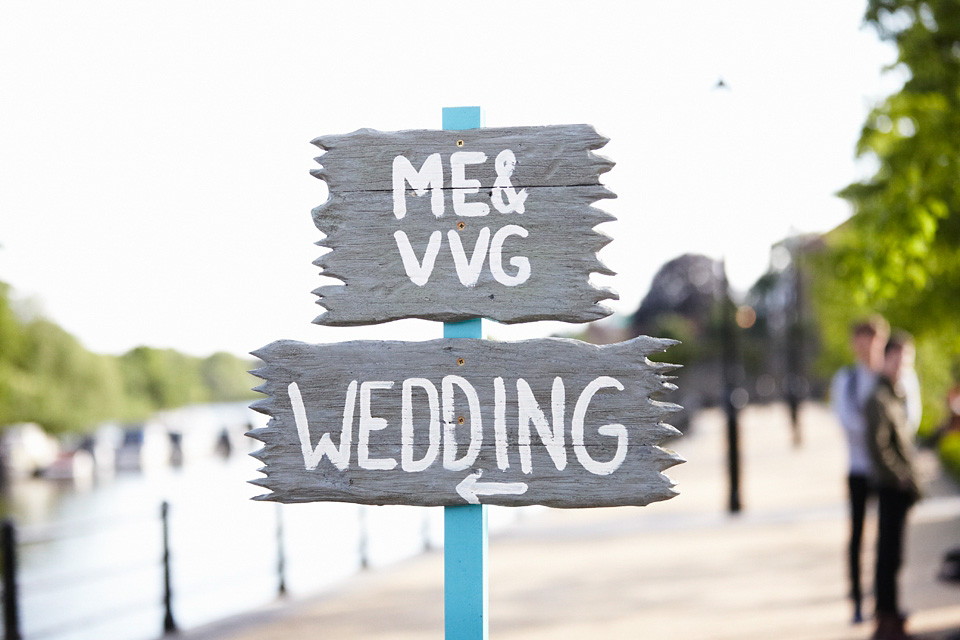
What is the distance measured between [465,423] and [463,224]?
0.54m

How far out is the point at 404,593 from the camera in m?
8.36

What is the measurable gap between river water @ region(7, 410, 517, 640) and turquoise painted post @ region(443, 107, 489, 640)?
14.4 ft

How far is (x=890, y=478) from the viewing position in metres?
5.79

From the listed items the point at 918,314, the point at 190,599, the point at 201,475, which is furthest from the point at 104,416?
the point at 918,314

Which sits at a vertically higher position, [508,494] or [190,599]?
[508,494]

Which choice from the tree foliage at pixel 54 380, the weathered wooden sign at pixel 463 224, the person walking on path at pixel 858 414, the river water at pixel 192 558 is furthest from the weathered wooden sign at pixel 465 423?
the tree foliage at pixel 54 380

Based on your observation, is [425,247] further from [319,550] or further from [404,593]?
[319,550]

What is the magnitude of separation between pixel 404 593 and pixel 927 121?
5.58m

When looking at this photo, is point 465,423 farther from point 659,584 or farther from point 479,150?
point 659,584

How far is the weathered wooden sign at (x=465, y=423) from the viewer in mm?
2510

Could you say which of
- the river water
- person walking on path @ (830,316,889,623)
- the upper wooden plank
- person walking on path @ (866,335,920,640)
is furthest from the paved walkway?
the upper wooden plank

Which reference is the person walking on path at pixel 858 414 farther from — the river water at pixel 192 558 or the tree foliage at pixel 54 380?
the tree foliage at pixel 54 380

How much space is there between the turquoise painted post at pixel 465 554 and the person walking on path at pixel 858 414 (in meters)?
4.07

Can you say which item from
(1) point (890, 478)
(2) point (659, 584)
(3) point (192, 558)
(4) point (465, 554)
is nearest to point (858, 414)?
(1) point (890, 478)
